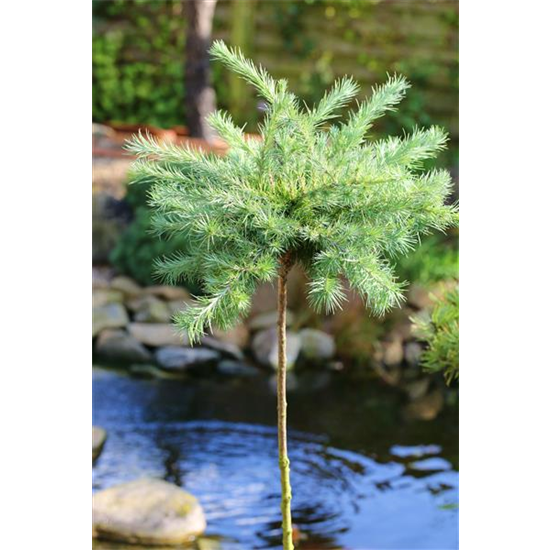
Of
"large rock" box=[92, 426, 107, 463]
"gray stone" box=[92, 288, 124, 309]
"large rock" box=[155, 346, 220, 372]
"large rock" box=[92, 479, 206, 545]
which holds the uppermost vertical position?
"gray stone" box=[92, 288, 124, 309]

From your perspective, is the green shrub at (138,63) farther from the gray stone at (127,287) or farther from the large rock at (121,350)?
the large rock at (121,350)

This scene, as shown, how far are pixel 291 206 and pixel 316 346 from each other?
12.3 feet

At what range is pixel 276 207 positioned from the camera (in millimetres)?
2037

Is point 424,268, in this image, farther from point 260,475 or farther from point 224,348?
point 260,475

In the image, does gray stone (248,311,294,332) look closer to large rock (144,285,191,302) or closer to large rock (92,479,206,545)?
large rock (144,285,191,302)

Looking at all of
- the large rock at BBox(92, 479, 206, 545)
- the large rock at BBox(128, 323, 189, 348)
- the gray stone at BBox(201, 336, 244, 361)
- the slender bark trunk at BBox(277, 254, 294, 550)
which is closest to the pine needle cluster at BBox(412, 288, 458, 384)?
the slender bark trunk at BBox(277, 254, 294, 550)

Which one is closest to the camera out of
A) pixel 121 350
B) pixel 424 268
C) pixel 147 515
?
pixel 147 515

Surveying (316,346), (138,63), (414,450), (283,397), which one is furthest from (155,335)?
(283,397)

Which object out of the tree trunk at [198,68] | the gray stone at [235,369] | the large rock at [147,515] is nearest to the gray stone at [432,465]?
the large rock at [147,515]

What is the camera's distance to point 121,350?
18.4ft

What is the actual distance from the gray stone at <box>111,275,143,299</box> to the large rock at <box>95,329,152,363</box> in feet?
1.49

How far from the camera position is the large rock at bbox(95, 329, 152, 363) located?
5594 millimetres
